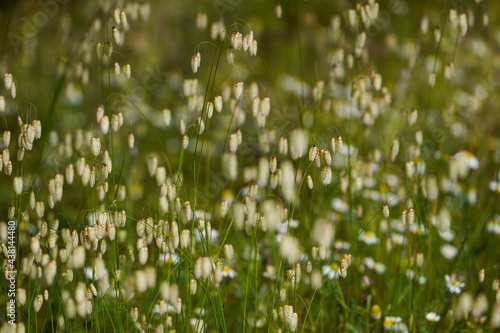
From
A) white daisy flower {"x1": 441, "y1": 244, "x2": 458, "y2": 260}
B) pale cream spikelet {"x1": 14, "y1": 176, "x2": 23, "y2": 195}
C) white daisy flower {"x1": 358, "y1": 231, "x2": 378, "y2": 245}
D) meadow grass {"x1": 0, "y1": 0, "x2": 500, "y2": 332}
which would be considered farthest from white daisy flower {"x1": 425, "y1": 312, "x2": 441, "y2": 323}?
pale cream spikelet {"x1": 14, "y1": 176, "x2": 23, "y2": 195}

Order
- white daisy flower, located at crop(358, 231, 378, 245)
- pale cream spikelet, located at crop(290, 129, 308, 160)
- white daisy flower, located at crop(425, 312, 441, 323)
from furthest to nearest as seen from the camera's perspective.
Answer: white daisy flower, located at crop(358, 231, 378, 245) → white daisy flower, located at crop(425, 312, 441, 323) → pale cream spikelet, located at crop(290, 129, 308, 160)

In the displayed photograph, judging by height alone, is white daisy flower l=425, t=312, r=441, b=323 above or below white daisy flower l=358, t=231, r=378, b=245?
below

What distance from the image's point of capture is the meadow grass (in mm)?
1636

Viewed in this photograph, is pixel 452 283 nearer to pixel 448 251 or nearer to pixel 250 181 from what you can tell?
pixel 448 251

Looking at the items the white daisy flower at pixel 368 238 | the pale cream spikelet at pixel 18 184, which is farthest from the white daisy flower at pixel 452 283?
the pale cream spikelet at pixel 18 184

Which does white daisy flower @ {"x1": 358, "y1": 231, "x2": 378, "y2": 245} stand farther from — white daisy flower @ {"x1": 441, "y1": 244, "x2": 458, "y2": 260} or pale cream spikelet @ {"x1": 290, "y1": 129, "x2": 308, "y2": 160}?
pale cream spikelet @ {"x1": 290, "y1": 129, "x2": 308, "y2": 160}

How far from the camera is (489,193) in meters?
2.99

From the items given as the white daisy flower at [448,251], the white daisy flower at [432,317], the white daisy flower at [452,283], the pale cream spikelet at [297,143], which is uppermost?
the pale cream spikelet at [297,143]

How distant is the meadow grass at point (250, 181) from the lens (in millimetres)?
1636

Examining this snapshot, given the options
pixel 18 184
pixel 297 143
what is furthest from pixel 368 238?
pixel 18 184

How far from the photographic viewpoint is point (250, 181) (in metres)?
2.40

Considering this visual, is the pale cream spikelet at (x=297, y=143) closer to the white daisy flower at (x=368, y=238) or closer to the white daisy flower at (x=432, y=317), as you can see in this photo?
the white daisy flower at (x=432, y=317)

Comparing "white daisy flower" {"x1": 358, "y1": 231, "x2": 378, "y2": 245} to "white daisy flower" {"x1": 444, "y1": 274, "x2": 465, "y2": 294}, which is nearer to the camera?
"white daisy flower" {"x1": 444, "y1": 274, "x2": 465, "y2": 294}

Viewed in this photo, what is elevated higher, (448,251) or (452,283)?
(448,251)
